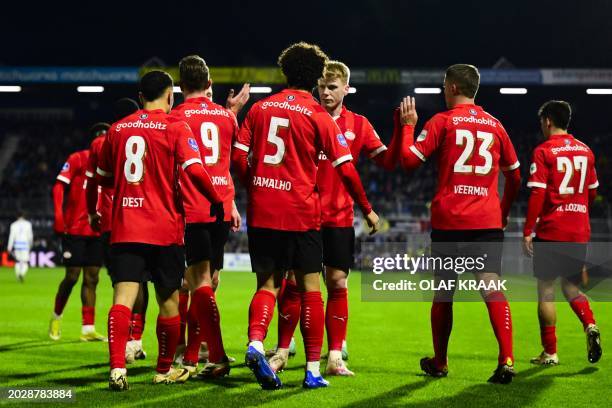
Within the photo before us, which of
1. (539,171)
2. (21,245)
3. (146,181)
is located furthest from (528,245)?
(21,245)

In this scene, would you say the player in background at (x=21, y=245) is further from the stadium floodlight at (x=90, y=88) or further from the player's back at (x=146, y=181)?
the player's back at (x=146, y=181)

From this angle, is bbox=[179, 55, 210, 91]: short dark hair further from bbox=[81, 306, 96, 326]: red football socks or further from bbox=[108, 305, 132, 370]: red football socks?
bbox=[81, 306, 96, 326]: red football socks

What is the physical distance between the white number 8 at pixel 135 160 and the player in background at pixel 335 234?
172 centimetres

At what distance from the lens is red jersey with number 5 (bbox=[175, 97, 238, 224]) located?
6.43 meters

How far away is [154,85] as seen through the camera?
6.04m

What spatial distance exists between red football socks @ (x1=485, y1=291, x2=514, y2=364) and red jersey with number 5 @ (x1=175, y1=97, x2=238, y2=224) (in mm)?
2112

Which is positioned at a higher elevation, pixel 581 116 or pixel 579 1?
pixel 579 1

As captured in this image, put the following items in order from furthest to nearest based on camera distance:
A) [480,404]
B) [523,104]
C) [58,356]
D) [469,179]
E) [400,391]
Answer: [523,104]
[58,356]
[469,179]
[400,391]
[480,404]

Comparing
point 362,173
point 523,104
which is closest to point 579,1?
point 523,104

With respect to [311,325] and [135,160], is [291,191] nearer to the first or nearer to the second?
[311,325]

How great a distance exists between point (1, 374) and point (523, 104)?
34.3m

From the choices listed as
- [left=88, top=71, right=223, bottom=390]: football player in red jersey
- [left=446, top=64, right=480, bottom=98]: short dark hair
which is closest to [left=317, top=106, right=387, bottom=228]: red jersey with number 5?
[left=446, top=64, right=480, bottom=98]: short dark hair

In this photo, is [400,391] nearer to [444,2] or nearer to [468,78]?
[468,78]

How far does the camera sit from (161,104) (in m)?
6.05
